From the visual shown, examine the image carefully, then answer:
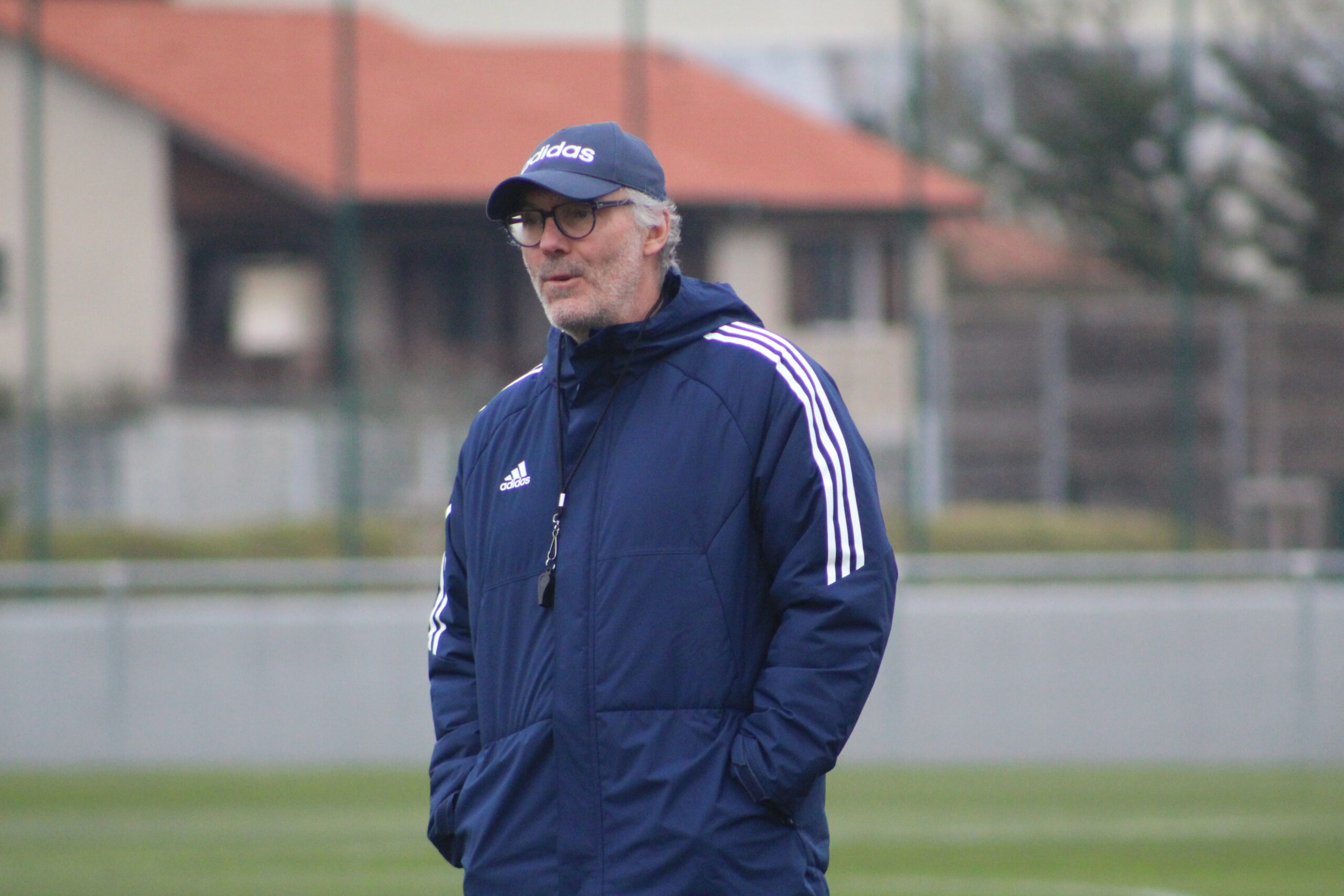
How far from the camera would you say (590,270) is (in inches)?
122

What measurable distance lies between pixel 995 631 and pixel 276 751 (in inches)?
192

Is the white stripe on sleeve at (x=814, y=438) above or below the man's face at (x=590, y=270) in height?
below

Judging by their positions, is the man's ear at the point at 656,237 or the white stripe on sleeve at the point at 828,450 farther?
the man's ear at the point at 656,237

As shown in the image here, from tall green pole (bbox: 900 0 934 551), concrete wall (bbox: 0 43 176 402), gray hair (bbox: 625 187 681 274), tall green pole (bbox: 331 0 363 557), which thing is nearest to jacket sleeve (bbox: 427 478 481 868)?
gray hair (bbox: 625 187 681 274)

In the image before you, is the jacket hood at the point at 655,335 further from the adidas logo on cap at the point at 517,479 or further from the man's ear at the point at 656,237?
the adidas logo on cap at the point at 517,479

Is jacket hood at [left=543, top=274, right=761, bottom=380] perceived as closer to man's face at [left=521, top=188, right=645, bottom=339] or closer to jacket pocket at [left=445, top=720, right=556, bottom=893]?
man's face at [left=521, top=188, right=645, bottom=339]

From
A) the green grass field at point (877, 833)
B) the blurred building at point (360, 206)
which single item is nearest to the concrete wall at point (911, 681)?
the green grass field at point (877, 833)

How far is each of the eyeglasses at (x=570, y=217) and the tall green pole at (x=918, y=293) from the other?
1088 centimetres

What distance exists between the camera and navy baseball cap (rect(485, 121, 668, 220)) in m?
3.06

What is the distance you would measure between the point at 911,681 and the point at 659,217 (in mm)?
9322

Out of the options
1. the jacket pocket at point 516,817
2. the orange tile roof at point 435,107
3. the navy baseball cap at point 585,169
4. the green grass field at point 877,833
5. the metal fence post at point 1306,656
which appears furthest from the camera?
the orange tile roof at point 435,107

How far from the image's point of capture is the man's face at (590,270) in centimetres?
308

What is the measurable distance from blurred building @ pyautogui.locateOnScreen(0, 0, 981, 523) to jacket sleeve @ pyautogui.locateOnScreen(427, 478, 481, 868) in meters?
10.7

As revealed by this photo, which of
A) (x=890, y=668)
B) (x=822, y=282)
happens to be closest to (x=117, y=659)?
(x=890, y=668)
